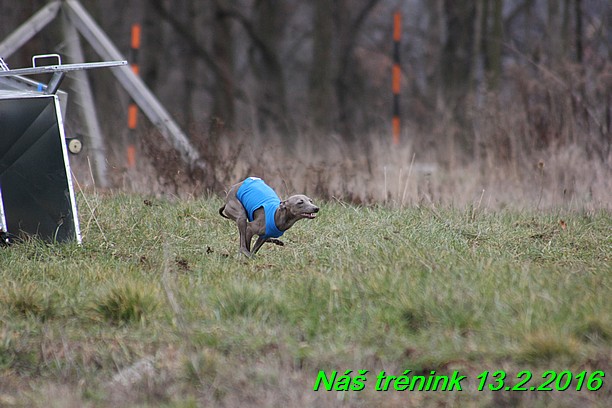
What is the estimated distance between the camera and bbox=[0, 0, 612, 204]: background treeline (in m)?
12.6

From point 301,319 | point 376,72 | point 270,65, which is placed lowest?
point 376,72

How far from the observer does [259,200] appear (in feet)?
22.6

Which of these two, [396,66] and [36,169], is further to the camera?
[396,66]

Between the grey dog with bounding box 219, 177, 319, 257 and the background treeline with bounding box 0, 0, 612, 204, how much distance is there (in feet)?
12.8

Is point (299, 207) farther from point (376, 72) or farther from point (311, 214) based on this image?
point (376, 72)

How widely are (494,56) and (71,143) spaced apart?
46.6 feet

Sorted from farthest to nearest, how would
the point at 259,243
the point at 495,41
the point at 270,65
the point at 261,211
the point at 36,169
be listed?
the point at 270,65
the point at 495,41
the point at 36,169
the point at 259,243
the point at 261,211

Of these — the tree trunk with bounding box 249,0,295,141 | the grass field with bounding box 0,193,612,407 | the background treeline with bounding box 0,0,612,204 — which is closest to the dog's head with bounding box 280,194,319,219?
the grass field with bounding box 0,193,612,407

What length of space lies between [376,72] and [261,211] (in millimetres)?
23967

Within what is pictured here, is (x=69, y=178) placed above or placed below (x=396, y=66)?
above

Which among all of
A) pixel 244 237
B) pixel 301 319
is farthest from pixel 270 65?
pixel 301 319

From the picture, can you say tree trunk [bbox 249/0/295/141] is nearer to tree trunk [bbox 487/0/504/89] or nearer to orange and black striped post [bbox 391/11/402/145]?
tree trunk [bbox 487/0/504/89]

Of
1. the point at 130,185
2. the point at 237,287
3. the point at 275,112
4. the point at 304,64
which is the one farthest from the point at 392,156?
the point at 304,64

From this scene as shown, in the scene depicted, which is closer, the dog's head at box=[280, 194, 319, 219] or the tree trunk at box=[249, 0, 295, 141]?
the dog's head at box=[280, 194, 319, 219]
